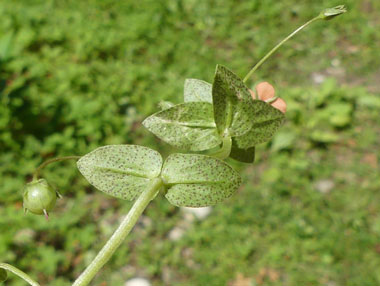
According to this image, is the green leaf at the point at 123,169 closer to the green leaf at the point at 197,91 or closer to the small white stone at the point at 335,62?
the green leaf at the point at 197,91

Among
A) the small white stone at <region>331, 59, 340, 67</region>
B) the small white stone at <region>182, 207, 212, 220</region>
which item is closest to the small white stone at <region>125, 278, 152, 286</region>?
the small white stone at <region>182, 207, 212, 220</region>

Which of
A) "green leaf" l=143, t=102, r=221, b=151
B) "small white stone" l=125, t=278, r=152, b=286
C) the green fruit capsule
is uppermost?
"green leaf" l=143, t=102, r=221, b=151

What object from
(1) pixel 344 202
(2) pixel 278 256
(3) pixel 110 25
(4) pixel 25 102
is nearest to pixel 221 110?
(2) pixel 278 256

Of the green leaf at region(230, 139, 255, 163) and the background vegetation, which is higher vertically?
the green leaf at region(230, 139, 255, 163)

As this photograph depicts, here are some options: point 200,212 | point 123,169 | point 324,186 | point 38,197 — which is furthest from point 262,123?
point 324,186

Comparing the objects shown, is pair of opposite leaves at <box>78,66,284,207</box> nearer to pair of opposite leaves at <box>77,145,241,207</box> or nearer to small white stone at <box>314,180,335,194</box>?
pair of opposite leaves at <box>77,145,241,207</box>

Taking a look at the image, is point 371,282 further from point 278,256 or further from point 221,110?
point 221,110
